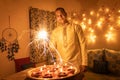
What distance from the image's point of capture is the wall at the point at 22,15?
11.2 ft

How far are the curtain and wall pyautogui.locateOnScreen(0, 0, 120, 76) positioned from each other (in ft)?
0.36

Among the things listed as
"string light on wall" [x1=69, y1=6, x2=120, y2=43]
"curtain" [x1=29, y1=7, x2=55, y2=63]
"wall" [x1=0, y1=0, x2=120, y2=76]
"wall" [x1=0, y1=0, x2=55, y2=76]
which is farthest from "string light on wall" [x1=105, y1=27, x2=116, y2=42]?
"wall" [x1=0, y1=0, x2=55, y2=76]

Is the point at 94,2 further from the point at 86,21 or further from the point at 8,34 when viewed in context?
the point at 8,34

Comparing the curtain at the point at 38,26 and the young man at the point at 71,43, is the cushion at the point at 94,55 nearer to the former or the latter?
the curtain at the point at 38,26

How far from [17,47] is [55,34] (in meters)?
1.50

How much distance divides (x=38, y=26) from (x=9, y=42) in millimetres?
905

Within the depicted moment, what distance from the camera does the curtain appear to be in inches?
157

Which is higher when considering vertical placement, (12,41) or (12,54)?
(12,41)

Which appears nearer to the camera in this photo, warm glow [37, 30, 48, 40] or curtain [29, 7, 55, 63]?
curtain [29, 7, 55, 63]

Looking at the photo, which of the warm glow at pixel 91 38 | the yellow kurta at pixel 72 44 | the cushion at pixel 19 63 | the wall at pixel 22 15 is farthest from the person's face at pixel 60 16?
the warm glow at pixel 91 38

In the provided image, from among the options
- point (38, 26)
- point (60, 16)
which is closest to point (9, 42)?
point (38, 26)

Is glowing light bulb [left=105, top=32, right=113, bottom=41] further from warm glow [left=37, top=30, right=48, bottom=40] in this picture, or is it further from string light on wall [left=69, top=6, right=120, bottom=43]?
warm glow [left=37, top=30, right=48, bottom=40]

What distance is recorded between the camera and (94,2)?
13.8 feet

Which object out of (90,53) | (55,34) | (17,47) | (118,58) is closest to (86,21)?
(90,53)
